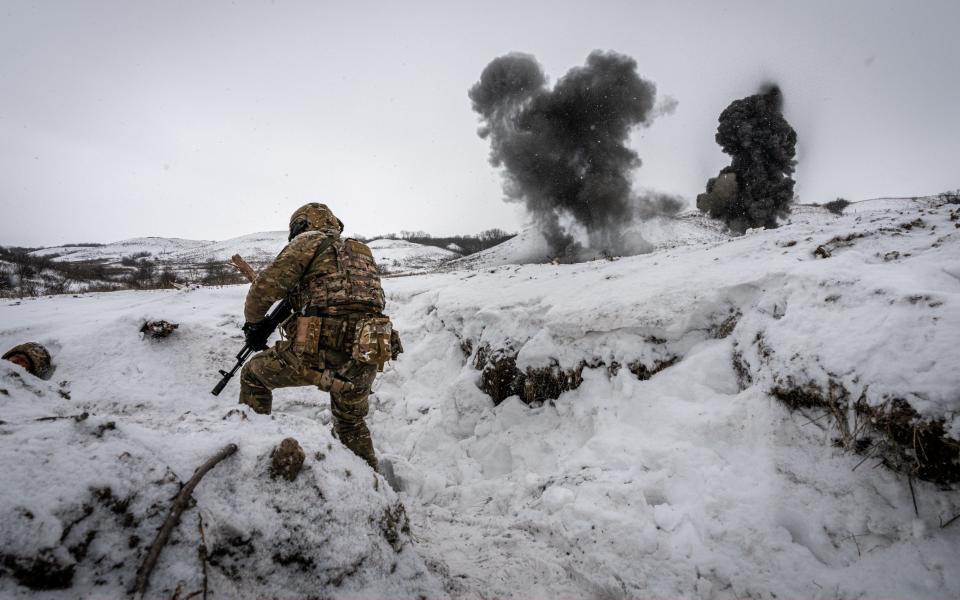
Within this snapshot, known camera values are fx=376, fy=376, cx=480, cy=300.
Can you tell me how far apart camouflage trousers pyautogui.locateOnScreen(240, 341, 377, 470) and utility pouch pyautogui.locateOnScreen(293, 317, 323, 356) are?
5 cm

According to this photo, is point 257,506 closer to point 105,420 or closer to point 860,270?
point 105,420

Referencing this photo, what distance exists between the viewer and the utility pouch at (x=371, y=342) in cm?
318

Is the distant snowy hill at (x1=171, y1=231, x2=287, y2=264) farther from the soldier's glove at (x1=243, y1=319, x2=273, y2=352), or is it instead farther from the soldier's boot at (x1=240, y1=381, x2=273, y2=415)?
the soldier's boot at (x1=240, y1=381, x2=273, y2=415)

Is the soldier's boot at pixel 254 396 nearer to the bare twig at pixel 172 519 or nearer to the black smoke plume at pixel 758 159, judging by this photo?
the bare twig at pixel 172 519

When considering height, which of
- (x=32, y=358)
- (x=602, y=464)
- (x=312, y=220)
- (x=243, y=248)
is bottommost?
(x=602, y=464)

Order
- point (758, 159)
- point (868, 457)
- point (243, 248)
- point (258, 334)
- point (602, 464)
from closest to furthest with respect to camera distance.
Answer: point (868, 457) → point (602, 464) → point (258, 334) → point (758, 159) → point (243, 248)

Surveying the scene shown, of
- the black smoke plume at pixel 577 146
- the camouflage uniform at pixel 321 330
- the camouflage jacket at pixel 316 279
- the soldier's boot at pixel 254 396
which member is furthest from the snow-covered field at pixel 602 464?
the black smoke plume at pixel 577 146

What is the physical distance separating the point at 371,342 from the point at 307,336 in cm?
53

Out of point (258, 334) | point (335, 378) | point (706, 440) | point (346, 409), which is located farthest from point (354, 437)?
point (706, 440)

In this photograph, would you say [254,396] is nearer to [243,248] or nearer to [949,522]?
[949,522]

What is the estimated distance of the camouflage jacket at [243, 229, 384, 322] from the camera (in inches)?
129

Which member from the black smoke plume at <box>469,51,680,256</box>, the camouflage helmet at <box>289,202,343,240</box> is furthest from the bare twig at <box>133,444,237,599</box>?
the black smoke plume at <box>469,51,680,256</box>

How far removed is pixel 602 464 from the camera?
9.80ft

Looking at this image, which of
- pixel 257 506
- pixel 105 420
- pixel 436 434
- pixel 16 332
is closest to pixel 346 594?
pixel 257 506
